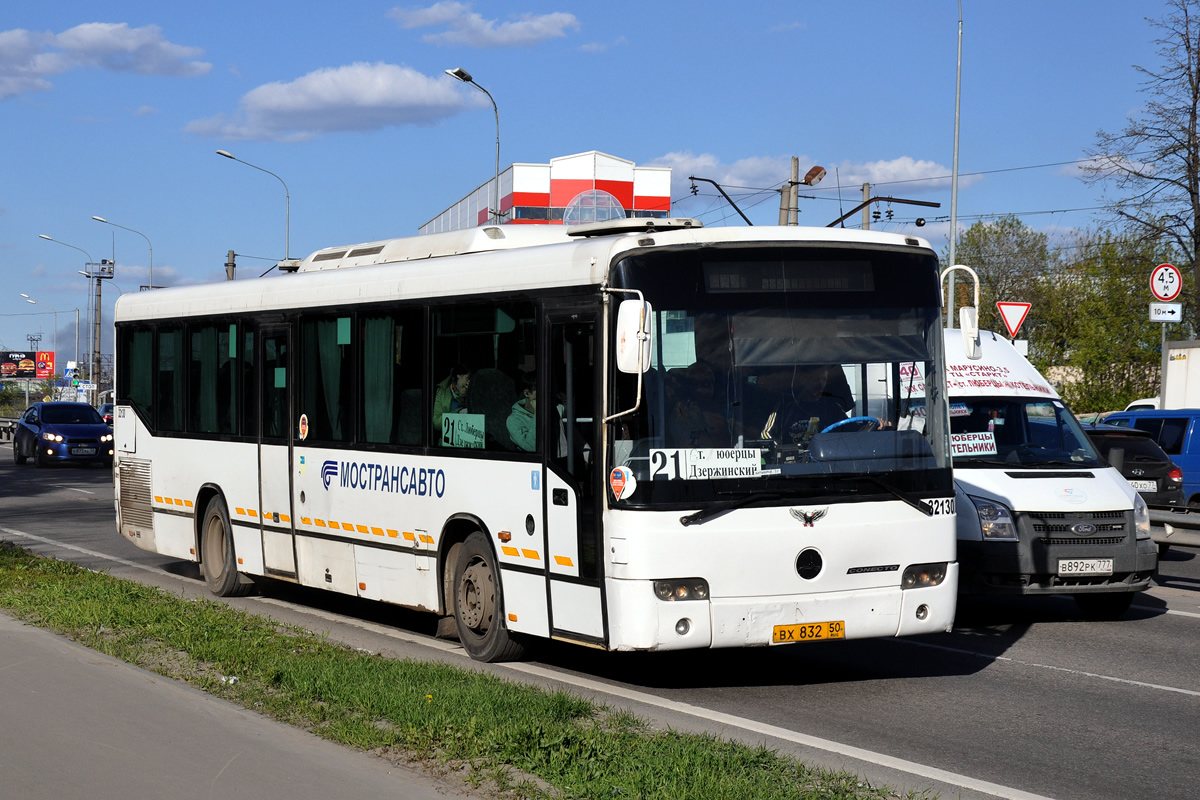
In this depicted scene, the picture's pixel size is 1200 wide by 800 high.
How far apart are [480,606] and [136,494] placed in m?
6.70

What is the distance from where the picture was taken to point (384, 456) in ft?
36.1

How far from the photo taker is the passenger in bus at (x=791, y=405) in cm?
839

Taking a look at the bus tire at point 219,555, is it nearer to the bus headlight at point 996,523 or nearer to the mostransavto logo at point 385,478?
the mostransavto logo at point 385,478

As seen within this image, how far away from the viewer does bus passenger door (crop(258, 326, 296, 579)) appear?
40.7 feet

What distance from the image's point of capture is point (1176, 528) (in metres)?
14.5

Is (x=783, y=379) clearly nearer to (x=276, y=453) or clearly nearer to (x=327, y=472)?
(x=327, y=472)

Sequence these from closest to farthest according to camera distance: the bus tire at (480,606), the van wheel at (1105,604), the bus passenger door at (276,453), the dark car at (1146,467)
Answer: the bus tire at (480,606)
the van wheel at (1105,604)
the bus passenger door at (276,453)
the dark car at (1146,467)

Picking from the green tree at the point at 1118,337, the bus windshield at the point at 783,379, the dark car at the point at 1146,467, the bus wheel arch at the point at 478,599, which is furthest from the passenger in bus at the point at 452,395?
the green tree at the point at 1118,337

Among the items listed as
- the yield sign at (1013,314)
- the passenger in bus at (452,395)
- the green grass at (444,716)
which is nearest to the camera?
the green grass at (444,716)

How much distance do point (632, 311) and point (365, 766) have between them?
2868mm

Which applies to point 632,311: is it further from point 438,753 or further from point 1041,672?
point 1041,672

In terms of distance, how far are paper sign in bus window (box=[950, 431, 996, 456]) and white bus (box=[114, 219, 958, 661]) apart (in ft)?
11.6

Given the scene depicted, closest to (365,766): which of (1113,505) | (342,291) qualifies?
(342,291)

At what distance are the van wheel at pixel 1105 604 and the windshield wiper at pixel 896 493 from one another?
13.1 feet
